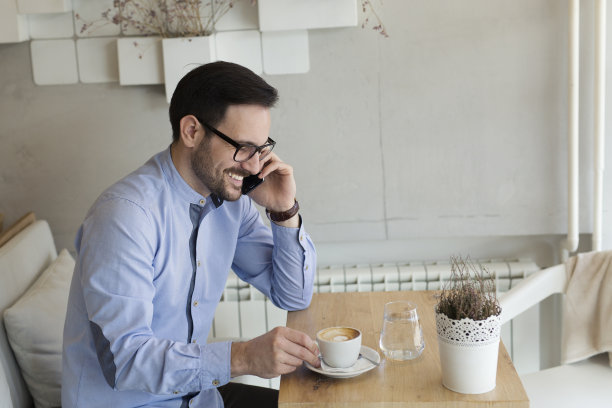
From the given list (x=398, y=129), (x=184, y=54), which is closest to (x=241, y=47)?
(x=184, y=54)

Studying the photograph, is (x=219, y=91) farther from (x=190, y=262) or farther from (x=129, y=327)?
(x=129, y=327)

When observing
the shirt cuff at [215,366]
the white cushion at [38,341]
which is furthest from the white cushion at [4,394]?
the shirt cuff at [215,366]

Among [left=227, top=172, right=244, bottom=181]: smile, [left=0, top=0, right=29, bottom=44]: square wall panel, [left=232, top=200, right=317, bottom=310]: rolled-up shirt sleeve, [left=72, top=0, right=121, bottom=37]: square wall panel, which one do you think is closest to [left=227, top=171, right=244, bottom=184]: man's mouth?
[left=227, top=172, right=244, bottom=181]: smile

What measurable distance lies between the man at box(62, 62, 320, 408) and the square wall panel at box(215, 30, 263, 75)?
698mm

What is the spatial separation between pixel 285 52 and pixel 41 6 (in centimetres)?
82

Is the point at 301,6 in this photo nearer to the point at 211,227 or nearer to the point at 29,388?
the point at 211,227

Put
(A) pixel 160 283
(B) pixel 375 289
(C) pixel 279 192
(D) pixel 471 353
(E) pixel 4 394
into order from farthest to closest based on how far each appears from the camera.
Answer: (B) pixel 375 289 → (C) pixel 279 192 → (E) pixel 4 394 → (A) pixel 160 283 → (D) pixel 471 353

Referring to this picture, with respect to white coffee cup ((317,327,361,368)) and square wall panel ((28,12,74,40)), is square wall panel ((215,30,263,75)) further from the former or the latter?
white coffee cup ((317,327,361,368))

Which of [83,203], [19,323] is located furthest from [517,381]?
[83,203]

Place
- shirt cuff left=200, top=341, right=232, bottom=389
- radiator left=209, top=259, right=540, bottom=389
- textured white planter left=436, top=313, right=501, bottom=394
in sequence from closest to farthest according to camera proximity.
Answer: textured white planter left=436, top=313, right=501, bottom=394 → shirt cuff left=200, top=341, right=232, bottom=389 → radiator left=209, top=259, right=540, bottom=389

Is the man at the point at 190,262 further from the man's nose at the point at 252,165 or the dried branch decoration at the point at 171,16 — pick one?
the dried branch decoration at the point at 171,16

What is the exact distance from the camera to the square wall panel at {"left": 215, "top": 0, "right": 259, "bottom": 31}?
2348 millimetres

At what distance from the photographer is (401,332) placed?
4.70 feet

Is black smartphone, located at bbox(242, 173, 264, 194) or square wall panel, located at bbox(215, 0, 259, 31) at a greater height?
square wall panel, located at bbox(215, 0, 259, 31)
